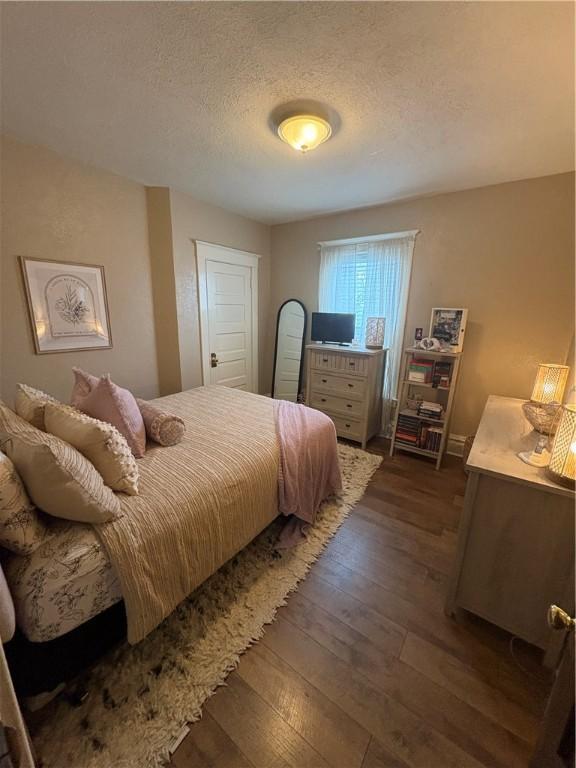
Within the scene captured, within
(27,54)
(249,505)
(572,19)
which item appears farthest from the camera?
(249,505)

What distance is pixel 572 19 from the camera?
1.08m

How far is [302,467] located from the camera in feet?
6.25

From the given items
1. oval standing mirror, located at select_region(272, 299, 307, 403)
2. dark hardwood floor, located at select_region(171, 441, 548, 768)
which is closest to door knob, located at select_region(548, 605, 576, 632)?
dark hardwood floor, located at select_region(171, 441, 548, 768)

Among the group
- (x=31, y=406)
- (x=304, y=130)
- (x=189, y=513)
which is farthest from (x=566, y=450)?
(x=31, y=406)

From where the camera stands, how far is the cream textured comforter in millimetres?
1104

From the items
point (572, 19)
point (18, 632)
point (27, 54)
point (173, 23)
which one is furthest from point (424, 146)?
point (18, 632)

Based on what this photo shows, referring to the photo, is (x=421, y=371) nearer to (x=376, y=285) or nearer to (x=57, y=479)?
(x=376, y=285)

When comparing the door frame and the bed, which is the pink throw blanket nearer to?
the bed

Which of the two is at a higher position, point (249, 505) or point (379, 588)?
point (249, 505)

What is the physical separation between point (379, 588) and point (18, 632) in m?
1.57

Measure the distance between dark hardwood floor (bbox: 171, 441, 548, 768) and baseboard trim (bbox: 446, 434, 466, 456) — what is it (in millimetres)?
1571

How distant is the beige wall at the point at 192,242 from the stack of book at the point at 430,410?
2.44m

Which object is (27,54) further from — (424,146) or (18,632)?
(18,632)

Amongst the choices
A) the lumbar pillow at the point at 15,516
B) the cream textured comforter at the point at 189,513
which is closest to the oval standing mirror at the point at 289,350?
the cream textured comforter at the point at 189,513
